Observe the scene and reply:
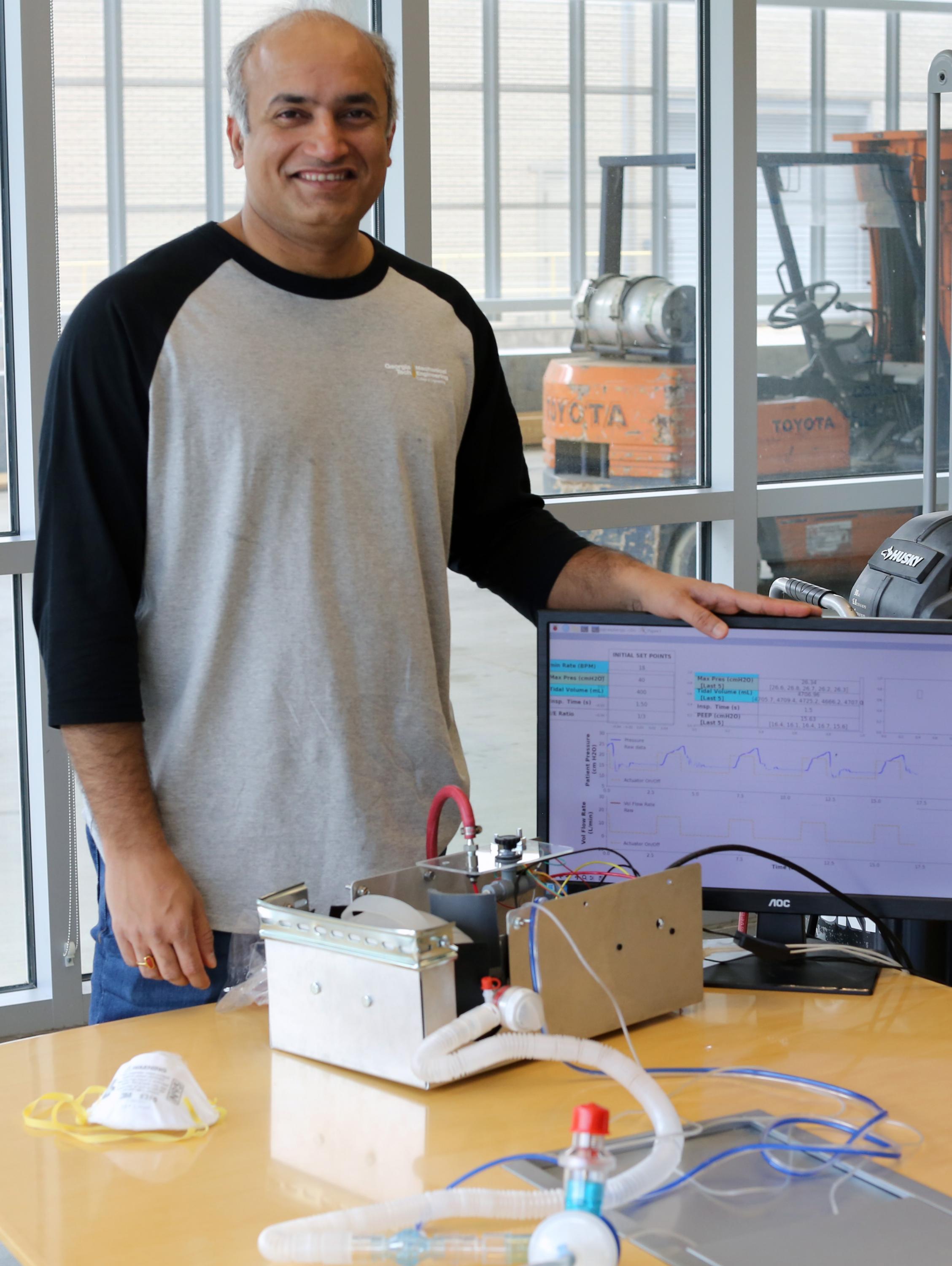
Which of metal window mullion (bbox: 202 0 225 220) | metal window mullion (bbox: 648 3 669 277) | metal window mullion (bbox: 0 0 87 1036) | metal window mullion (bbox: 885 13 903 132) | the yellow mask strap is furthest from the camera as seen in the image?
metal window mullion (bbox: 885 13 903 132)

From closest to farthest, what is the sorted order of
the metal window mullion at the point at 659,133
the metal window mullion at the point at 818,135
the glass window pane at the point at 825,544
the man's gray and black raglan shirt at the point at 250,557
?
the man's gray and black raglan shirt at the point at 250,557 < the metal window mullion at the point at 659,133 < the glass window pane at the point at 825,544 < the metal window mullion at the point at 818,135

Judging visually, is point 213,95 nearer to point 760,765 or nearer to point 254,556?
point 254,556

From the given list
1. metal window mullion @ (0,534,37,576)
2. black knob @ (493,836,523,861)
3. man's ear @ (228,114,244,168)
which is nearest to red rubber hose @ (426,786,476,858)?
black knob @ (493,836,523,861)

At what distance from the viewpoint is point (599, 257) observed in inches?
159

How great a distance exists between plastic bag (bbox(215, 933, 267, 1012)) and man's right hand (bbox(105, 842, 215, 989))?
0.05m

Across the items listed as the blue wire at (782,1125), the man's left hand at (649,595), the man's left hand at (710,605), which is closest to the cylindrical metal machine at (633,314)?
the man's left hand at (649,595)

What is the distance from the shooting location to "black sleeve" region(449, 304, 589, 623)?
6.43ft

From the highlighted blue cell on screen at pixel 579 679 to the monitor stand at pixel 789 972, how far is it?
0.32 meters

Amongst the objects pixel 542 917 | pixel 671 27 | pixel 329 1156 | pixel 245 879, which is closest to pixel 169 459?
pixel 245 879

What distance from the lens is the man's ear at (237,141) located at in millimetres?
1775

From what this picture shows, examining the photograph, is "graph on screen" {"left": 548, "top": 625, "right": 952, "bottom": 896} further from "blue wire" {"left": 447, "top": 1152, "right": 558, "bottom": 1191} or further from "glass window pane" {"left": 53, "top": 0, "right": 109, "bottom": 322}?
"glass window pane" {"left": 53, "top": 0, "right": 109, "bottom": 322}

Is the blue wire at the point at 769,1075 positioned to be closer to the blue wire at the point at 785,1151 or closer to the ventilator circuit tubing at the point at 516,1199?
the blue wire at the point at 785,1151

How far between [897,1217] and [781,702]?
2.05ft

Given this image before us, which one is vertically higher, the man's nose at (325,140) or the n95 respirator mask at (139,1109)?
the man's nose at (325,140)
